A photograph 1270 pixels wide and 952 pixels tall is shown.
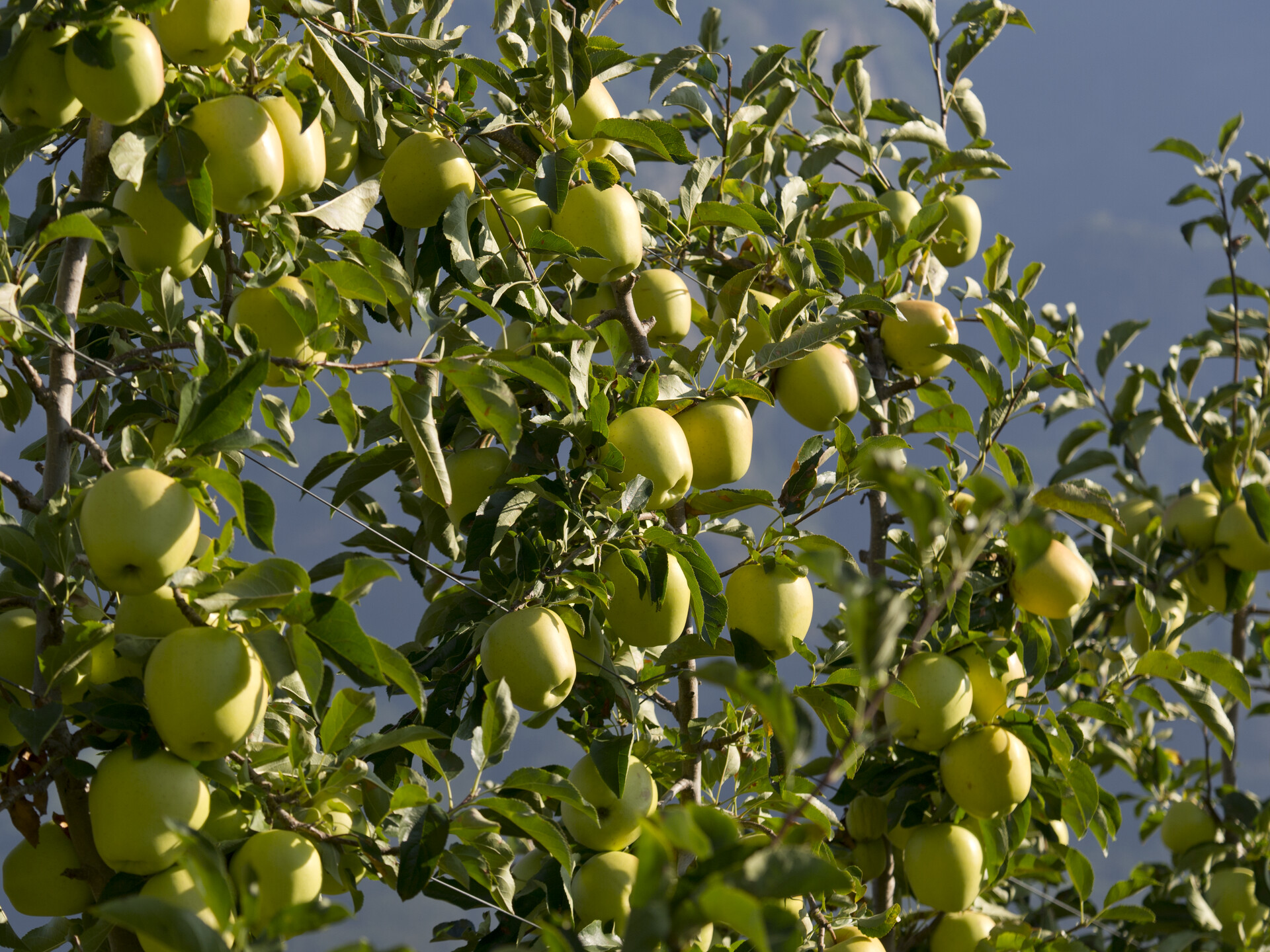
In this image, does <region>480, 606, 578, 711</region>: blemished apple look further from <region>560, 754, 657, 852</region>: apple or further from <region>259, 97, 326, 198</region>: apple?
<region>259, 97, 326, 198</region>: apple

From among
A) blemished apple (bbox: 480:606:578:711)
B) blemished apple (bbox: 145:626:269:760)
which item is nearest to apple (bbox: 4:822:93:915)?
blemished apple (bbox: 145:626:269:760)

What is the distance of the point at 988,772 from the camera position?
129 cm

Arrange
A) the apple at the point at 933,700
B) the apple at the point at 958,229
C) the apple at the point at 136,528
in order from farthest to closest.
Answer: the apple at the point at 958,229 < the apple at the point at 933,700 < the apple at the point at 136,528

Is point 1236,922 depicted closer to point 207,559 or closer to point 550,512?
point 550,512

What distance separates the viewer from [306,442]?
Answer: 550 centimetres

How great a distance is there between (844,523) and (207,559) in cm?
706

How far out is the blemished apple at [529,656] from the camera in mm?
991

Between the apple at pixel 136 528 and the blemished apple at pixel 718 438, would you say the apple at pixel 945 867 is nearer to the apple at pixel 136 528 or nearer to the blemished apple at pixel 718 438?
the blemished apple at pixel 718 438

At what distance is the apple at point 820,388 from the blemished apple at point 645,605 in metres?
0.33

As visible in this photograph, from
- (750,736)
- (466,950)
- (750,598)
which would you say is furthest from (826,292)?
(466,950)

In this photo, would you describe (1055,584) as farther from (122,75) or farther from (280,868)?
(122,75)

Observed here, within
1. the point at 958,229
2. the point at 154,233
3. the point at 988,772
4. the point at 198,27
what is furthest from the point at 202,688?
the point at 958,229

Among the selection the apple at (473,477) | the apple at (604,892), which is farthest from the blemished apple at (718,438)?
the apple at (604,892)

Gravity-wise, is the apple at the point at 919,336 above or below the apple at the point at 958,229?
below
